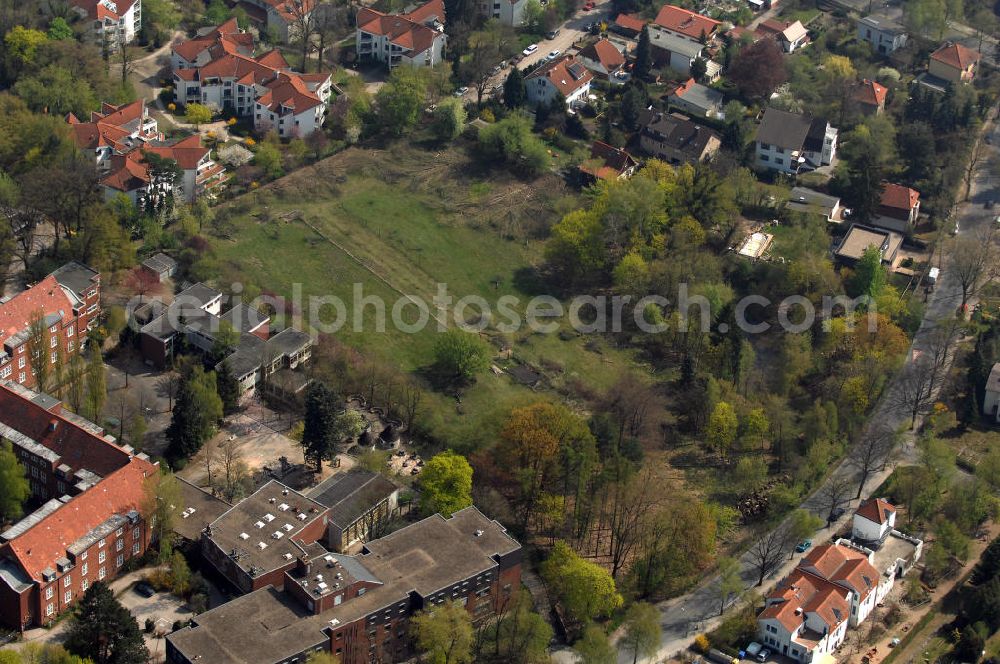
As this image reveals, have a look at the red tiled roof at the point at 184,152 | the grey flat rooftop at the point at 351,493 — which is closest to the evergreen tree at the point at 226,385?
the grey flat rooftop at the point at 351,493

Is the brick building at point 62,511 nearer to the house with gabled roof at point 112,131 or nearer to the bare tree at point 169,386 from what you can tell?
the bare tree at point 169,386

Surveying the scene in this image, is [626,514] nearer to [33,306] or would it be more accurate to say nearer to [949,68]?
[33,306]

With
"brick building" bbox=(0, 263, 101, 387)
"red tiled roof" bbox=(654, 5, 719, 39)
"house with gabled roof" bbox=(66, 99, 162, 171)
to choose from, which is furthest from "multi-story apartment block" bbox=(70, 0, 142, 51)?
"red tiled roof" bbox=(654, 5, 719, 39)

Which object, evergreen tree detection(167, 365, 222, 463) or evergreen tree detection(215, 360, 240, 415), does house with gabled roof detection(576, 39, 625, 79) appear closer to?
evergreen tree detection(215, 360, 240, 415)

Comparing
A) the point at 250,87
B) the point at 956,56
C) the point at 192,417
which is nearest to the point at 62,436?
the point at 192,417

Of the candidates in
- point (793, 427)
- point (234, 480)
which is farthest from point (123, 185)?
point (793, 427)
